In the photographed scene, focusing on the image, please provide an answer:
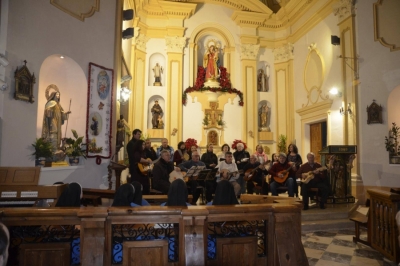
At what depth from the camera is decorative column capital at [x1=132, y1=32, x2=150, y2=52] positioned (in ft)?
41.3

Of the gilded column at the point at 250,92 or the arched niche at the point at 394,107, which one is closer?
the arched niche at the point at 394,107

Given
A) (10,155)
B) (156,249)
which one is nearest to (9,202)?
(10,155)

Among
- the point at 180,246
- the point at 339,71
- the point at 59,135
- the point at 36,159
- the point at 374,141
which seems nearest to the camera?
the point at 180,246

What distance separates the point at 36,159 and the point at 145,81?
8036 mm

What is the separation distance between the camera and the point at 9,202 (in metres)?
3.97

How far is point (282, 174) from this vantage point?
701cm

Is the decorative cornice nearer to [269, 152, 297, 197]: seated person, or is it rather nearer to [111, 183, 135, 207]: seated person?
[111, 183, 135, 207]: seated person

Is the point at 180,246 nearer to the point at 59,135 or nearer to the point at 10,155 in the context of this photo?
the point at 10,155

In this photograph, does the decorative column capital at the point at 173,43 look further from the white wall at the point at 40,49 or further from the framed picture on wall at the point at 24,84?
the framed picture on wall at the point at 24,84

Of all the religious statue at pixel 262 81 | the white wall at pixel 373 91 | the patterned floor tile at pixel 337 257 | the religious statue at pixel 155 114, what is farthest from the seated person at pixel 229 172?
the religious statue at pixel 262 81

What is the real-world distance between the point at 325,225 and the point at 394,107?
4.68 m

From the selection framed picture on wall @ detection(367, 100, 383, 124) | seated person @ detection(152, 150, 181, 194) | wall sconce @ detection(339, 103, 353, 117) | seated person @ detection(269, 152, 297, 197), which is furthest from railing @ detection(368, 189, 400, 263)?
wall sconce @ detection(339, 103, 353, 117)

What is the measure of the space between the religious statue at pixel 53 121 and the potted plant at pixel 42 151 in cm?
48

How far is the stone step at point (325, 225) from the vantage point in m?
5.69
